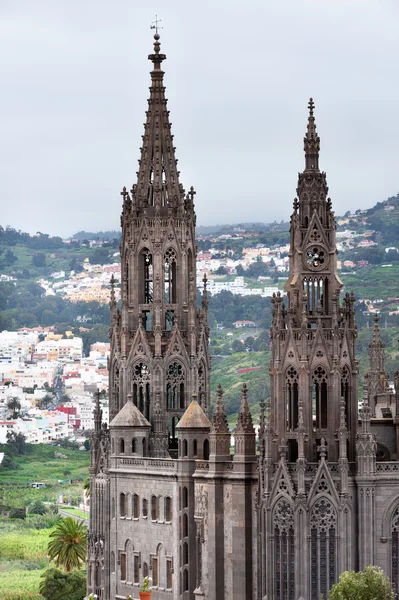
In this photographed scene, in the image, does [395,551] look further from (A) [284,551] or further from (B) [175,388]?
(B) [175,388]

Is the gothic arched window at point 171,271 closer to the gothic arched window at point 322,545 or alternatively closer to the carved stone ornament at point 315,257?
the carved stone ornament at point 315,257

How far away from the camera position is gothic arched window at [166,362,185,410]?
10750 cm

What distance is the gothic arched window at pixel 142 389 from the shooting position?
108 metres

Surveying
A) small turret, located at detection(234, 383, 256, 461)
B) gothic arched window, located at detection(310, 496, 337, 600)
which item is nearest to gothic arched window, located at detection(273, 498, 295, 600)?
gothic arched window, located at detection(310, 496, 337, 600)

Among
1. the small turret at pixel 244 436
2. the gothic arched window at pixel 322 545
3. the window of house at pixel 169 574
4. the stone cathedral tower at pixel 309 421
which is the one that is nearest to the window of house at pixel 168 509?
the window of house at pixel 169 574

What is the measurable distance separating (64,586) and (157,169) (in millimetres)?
30794

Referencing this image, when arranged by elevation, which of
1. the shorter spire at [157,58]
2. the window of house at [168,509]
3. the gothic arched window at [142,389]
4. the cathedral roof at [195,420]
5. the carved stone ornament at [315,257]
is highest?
the shorter spire at [157,58]

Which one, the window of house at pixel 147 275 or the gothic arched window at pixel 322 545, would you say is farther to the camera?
the window of house at pixel 147 275

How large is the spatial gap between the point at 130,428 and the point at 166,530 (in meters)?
6.33

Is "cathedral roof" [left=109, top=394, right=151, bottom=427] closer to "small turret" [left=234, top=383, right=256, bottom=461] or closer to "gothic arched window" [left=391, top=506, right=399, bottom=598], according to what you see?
"small turret" [left=234, top=383, right=256, bottom=461]

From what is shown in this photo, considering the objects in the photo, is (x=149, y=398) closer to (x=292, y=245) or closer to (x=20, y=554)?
(x=292, y=245)

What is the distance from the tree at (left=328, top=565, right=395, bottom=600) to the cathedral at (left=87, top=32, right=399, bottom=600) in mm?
4350

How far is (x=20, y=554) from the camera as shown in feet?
588

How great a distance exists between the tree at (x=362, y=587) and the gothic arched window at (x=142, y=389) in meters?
26.7
